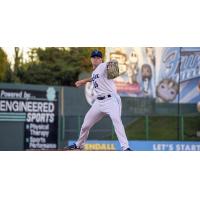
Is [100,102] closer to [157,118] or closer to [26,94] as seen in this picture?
[26,94]

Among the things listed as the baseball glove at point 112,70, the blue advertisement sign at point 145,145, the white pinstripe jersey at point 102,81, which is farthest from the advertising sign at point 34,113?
the baseball glove at point 112,70

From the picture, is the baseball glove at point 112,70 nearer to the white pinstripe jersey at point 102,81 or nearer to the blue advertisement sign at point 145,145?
the white pinstripe jersey at point 102,81

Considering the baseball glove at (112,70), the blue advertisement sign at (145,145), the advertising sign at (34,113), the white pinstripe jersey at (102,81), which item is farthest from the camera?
the blue advertisement sign at (145,145)

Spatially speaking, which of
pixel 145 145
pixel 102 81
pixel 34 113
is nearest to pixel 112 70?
pixel 102 81

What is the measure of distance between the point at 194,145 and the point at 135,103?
8.76 feet

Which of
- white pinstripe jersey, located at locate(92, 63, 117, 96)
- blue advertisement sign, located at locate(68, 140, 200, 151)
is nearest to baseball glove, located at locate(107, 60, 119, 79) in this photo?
white pinstripe jersey, located at locate(92, 63, 117, 96)

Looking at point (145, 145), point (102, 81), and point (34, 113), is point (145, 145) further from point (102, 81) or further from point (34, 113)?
point (102, 81)

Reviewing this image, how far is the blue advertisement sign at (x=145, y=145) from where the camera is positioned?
2000 cm

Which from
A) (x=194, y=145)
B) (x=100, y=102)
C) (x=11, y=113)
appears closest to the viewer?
(x=100, y=102)

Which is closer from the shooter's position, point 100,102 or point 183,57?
point 100,102

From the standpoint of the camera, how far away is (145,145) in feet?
66.3

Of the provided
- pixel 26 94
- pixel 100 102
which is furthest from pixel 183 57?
pixel 100 102

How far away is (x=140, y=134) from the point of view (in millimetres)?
21297

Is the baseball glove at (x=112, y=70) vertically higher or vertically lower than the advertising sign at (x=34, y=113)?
higher
